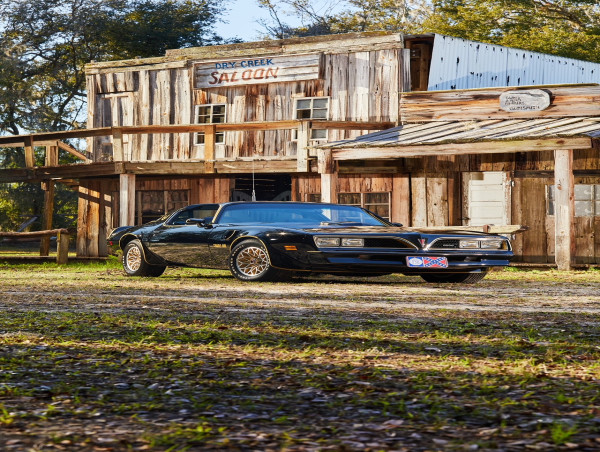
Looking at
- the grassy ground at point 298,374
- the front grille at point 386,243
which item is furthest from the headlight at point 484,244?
the grassy ground at point 298,374

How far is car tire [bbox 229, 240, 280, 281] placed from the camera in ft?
46.4

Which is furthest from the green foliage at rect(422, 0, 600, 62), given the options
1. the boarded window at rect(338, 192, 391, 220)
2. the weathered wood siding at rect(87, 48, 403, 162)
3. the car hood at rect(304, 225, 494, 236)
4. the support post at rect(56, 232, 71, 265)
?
the car hood at rect(304, 225, 494, 236)

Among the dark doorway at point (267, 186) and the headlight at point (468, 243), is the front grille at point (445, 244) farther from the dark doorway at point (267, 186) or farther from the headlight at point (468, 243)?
the dark doorway at point (267, 186)

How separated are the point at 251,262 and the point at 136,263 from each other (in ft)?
9.54

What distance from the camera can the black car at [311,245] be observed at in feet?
44.9

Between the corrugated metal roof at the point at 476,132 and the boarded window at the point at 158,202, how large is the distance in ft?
23.1

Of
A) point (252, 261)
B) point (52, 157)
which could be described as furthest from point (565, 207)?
point (52, 157)

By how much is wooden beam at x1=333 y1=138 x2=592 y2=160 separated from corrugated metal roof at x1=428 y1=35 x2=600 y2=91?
5.15m

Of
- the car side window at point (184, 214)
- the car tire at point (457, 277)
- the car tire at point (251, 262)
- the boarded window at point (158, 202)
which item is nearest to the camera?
the car tire at point (251, 262)

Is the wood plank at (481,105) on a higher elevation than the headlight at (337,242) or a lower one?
higher

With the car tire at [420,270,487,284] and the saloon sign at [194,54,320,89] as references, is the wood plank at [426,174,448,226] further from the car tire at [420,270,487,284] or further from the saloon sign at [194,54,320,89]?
the car tire at [420,270,487,284]

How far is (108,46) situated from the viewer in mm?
45750

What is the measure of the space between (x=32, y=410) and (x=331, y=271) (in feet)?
30.6

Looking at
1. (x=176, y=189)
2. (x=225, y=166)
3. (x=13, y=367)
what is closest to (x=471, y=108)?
(x=225, y=166)
